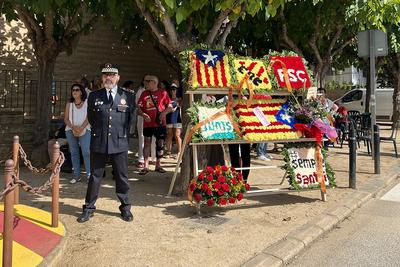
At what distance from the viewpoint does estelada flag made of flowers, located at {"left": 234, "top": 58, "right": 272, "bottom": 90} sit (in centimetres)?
688

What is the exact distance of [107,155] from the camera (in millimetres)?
5855

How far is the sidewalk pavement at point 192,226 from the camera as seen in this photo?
4633mm

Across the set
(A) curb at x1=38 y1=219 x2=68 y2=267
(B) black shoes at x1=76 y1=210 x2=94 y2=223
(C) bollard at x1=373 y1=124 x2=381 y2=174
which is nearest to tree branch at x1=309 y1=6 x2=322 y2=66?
(C) bollard at x1=373 y1=124 x2=381 y2=174

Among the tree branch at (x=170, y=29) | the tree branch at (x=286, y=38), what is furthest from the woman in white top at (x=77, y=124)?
the tree branch at (x=286, y=38)

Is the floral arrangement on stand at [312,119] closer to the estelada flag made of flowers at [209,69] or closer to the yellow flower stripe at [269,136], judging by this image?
the yellow flower stripe at [269,136]

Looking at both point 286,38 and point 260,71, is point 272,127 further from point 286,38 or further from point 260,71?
point 286,38

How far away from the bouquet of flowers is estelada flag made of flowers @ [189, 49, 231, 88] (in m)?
1.25

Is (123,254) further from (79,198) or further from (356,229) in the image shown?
(356,229)

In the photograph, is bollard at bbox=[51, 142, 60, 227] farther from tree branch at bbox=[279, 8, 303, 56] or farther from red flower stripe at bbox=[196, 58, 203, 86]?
tree branch at bbox=[279, 8, 303, 56]

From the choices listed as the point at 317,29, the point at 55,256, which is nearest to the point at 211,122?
the point at 55,256

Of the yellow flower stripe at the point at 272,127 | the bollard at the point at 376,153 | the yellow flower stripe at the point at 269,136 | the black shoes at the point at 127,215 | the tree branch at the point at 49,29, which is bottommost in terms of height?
the black shoes at the point at 127,215

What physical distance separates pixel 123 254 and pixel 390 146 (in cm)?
1226

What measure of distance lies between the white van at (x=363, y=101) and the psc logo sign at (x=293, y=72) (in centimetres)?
1897

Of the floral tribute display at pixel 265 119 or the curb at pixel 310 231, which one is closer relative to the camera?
the curb at pixel 310 231
